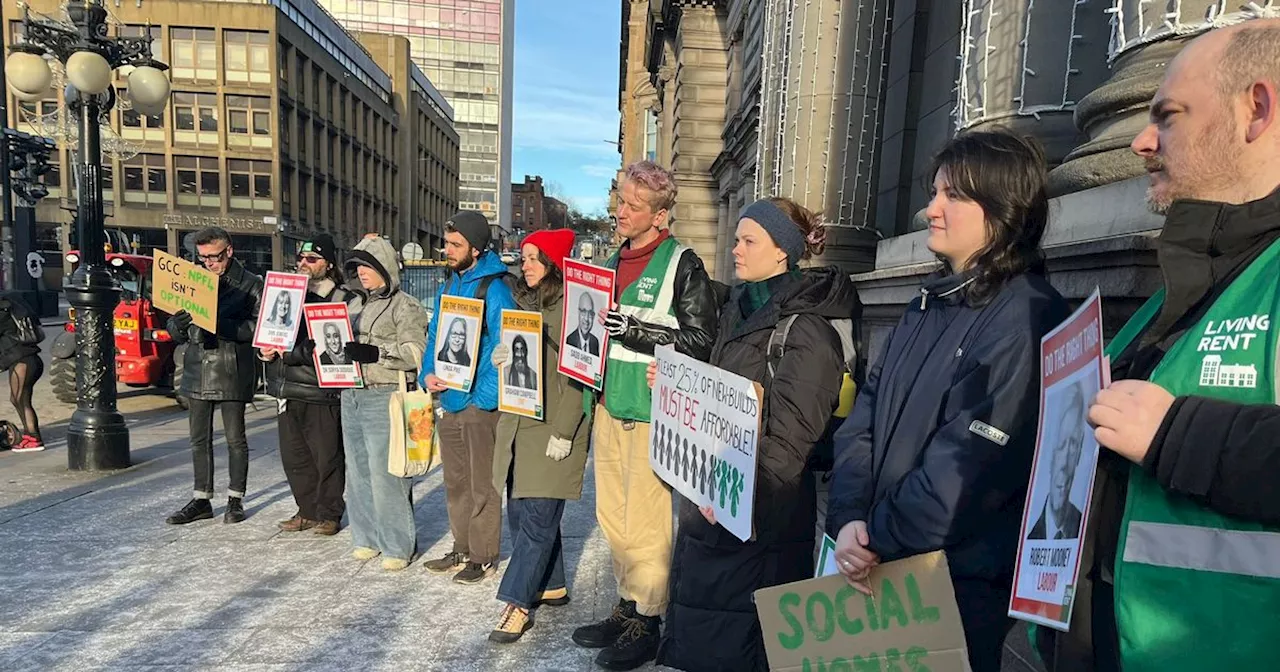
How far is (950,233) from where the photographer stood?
6.48 ft

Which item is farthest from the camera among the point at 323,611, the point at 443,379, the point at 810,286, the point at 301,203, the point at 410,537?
the point at 301,203

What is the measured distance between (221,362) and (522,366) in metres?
2.81

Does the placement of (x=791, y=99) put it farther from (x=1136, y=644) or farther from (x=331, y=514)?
(x=1136, y=644)

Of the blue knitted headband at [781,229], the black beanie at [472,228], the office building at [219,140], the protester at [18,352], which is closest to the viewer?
the blue knitted headband at [781,229]

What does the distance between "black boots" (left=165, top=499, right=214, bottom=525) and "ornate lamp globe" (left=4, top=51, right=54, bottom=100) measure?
6636 mm

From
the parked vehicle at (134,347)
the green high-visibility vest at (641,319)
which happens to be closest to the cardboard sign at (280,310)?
the green high-visibility vest at (641,319)

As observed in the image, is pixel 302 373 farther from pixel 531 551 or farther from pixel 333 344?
pixel 531 551

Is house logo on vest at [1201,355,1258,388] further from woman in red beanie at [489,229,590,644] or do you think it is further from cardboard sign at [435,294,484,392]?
cardboard sign at [435,294,484,392]

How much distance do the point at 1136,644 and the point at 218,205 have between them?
5282 cm

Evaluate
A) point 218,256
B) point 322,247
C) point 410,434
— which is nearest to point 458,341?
point 410,434

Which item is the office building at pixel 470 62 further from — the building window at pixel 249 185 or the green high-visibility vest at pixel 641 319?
the green high-visibility vest at pixel 641 319

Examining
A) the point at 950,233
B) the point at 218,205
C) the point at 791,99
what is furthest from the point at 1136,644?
the point at 218,205

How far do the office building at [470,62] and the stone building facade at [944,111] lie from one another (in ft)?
293

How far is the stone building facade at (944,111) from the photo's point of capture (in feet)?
8.91
